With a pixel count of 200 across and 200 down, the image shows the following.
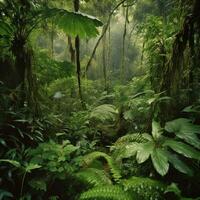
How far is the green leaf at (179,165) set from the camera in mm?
2543

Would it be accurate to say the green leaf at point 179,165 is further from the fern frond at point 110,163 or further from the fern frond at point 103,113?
the fern frond at point 103,113

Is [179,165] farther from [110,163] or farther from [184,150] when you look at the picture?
[110,163]

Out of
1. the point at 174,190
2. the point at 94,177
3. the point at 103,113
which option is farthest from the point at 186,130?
the point at 103,113

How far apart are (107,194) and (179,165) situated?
27.3 inches

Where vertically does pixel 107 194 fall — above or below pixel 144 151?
below

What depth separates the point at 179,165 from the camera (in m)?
2.60

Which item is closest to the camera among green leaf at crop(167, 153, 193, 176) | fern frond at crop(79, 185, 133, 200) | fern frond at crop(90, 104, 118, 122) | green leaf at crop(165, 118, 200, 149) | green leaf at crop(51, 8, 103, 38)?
fern frond at crop(79, 185, 133, 200)

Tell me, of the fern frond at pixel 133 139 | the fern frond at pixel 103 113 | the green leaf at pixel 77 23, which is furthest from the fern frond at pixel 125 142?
the green leaf at pixel 77 23

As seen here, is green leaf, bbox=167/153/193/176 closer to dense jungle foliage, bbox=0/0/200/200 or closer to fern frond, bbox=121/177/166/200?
dense jungle foliage, bbox=0/0/200/200

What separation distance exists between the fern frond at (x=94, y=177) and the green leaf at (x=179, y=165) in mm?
643

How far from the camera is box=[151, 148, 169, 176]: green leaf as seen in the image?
2470 mm

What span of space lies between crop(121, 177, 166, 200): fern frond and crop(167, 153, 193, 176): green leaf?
23cm

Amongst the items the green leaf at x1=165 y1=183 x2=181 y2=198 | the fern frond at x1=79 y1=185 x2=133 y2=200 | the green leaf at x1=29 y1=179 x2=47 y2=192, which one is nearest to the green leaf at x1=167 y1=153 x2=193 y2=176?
the green leaf at x1=165 y1=183 x2=181 y2=198

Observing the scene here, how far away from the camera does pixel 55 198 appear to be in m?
2.76
